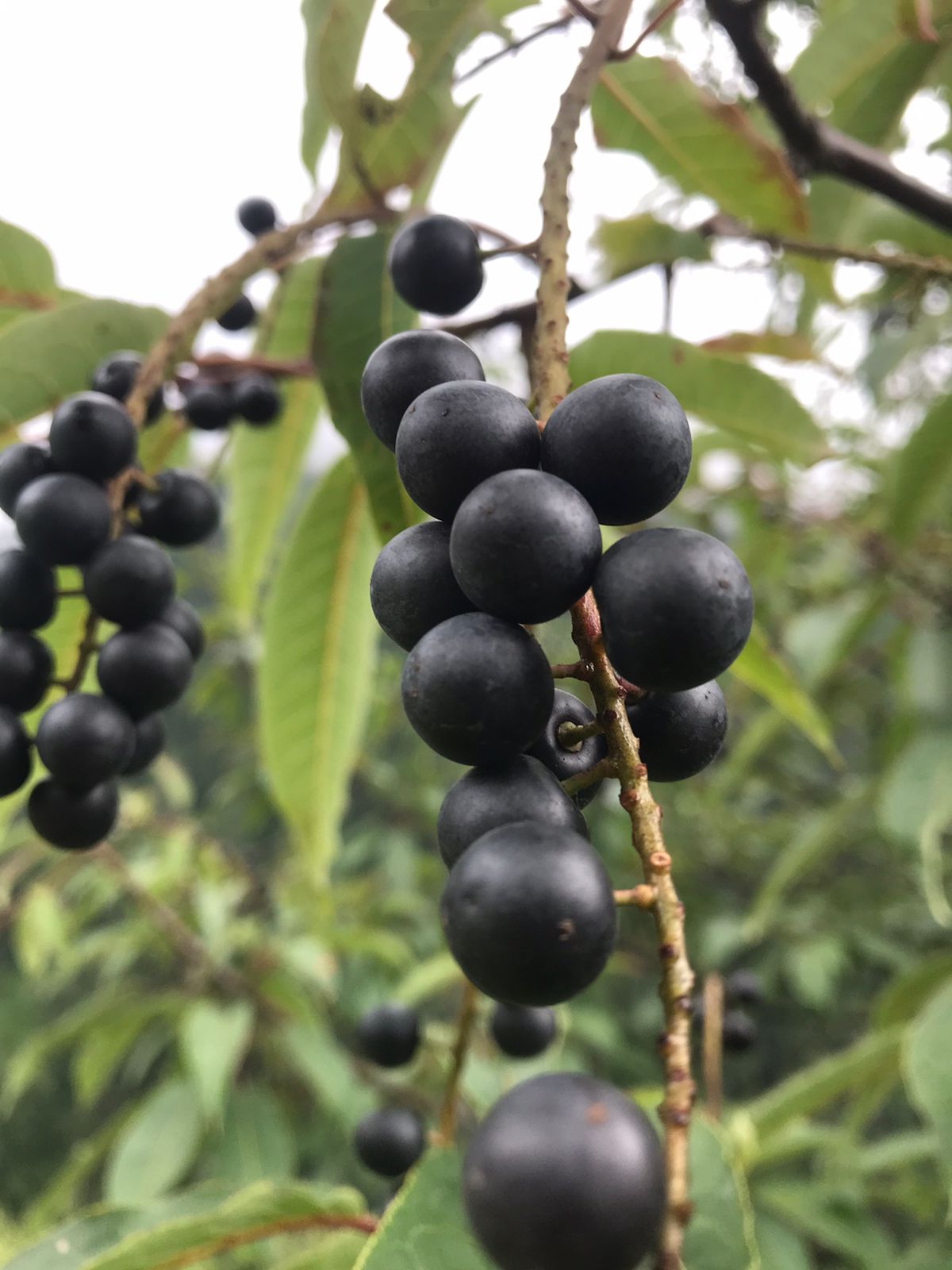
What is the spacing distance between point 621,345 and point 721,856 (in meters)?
2.79

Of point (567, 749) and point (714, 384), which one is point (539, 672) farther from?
point (714, 384)

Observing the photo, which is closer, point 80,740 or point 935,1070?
point 80,740

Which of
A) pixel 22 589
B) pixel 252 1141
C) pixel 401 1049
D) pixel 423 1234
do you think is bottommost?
pixel 252 1141

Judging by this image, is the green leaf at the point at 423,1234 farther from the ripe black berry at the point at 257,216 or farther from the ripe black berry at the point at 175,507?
the ripe black berry at the point at 257,216

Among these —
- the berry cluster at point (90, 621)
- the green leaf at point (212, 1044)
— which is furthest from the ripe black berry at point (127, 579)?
the green leaf at point (212, 1044)

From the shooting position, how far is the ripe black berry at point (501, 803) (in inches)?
18.0

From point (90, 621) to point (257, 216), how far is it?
74 cm

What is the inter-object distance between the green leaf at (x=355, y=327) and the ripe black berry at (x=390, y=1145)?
743 mm

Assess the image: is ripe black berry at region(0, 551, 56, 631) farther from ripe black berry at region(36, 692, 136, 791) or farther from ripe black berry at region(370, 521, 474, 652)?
ripe black berry at region(370, 521, 474, 652)

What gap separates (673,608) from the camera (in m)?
0.43

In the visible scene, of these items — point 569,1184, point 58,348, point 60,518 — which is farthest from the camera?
point 58,348

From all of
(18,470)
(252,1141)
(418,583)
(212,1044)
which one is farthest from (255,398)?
(252,1141)

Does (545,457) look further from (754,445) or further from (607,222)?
(754,445)

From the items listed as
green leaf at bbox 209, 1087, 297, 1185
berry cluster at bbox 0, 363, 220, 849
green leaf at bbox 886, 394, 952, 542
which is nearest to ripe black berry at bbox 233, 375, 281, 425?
berry cluster at bbox 0, 363, 220, 849
